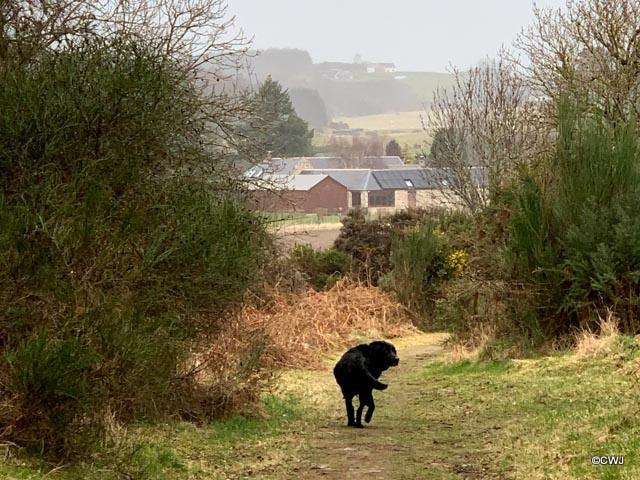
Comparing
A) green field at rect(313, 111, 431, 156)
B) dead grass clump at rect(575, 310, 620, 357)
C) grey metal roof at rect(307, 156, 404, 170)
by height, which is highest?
green field at rect(313, 111, 431, 156)

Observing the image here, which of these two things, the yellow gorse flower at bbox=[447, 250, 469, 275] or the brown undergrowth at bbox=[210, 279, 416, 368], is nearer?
the brown undergrowth at bbox=[210, 279, 416, 368]

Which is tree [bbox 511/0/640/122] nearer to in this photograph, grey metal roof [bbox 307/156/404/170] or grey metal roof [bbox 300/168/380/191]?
grey metal roof [bbox 300/168/380/191]

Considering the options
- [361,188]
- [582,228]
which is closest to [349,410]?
[582,228]

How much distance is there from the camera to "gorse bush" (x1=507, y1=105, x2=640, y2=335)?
13.7 metres

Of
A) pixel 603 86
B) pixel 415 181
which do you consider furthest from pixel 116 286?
pixel 415 181

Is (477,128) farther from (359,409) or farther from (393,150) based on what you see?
(393,150)

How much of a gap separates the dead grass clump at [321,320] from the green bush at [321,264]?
1814mm

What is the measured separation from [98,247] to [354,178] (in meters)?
53.4

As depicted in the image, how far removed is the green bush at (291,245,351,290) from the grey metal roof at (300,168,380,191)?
86.3 ft

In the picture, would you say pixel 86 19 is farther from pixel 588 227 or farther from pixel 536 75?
pixel 536 75

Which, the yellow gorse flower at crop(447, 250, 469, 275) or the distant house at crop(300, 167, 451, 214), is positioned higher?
the distant house at crop(300, 167, 451, 214)

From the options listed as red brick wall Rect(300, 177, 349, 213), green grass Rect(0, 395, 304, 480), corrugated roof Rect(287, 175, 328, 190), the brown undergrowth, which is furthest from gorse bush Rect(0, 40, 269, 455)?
corrugated roof Rect(287, 175, 328, 190)

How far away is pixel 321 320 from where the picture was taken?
23156mm

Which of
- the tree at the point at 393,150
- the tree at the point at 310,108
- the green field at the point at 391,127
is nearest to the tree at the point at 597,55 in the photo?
the tree at the point at 393,150
